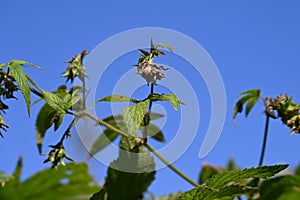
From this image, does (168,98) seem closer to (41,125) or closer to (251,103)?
(251,103)

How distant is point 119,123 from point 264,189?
1052 millimetres

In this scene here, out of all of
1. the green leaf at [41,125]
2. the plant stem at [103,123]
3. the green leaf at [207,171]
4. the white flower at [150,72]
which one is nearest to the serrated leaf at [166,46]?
the white flower at [150,72]

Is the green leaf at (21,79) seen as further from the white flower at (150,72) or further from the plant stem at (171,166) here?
the plant stem at (171,166)

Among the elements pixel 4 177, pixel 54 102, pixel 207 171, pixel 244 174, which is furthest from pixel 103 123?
pixel 244 174

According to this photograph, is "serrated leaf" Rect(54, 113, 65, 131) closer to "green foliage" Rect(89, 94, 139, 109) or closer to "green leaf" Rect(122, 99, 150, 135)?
"green foliage" Rect(89, 94, 139, 109)

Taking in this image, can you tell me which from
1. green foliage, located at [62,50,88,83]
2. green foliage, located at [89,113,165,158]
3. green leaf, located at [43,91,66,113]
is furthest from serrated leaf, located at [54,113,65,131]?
green foliage, located at [89,113,165,158]

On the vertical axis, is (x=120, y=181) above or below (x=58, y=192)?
below

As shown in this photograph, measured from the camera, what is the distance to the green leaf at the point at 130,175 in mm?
1775

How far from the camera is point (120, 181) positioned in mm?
1797

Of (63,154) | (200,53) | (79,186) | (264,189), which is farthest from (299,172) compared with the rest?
(79,186)

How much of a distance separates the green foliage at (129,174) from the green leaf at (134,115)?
0.44 meters

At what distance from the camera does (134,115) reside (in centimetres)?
135

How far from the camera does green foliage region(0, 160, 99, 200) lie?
240cm

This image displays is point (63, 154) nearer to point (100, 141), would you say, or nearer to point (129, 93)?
point (129, 93)
